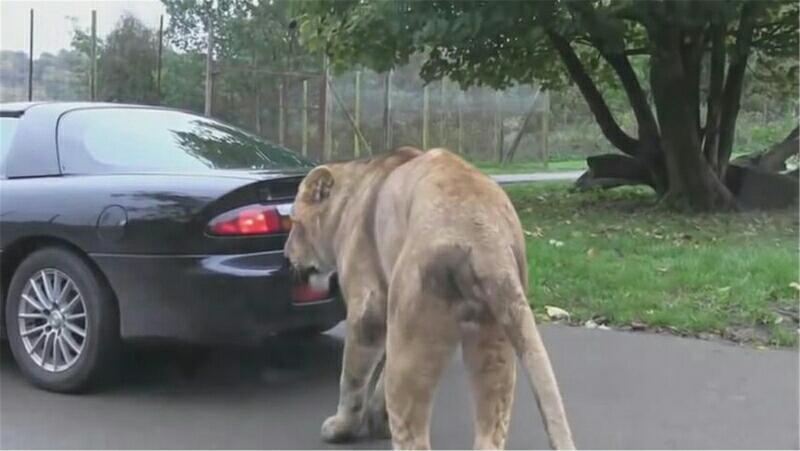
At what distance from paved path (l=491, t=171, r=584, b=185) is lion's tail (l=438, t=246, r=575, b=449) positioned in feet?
57.0

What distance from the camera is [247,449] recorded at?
16.4 ft

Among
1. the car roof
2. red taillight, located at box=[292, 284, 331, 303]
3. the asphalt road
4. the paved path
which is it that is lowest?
the asphalt road

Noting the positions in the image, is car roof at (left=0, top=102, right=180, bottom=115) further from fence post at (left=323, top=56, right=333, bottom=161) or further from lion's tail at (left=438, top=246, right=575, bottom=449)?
fence post at (left=323, top=56, right=333, bottom=161)

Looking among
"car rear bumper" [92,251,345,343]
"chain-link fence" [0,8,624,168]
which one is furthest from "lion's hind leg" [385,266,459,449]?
"chain-link fence" [0,8,624,168]

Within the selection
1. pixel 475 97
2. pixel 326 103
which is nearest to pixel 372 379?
pixel 326 103

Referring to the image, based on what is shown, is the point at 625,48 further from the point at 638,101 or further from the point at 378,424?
the point at 378,424

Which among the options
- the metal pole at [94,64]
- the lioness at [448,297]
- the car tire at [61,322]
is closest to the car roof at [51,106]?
the car tire at [61,322]

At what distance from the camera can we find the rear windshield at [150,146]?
6.13m

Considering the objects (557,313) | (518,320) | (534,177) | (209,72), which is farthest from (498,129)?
(518,320)

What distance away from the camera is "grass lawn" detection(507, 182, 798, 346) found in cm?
756

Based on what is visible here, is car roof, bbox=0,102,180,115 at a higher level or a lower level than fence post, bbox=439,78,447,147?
lower

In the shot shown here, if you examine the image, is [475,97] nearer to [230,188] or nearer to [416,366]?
[230,188]

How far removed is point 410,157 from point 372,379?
3.74 feet

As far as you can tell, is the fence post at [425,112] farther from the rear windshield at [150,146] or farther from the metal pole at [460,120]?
the rear windshield at [150,146]
